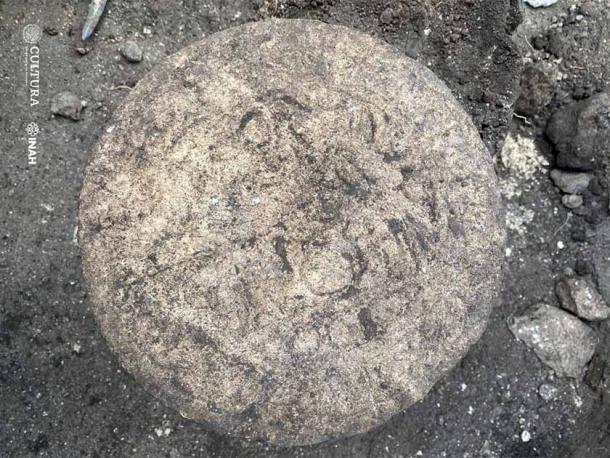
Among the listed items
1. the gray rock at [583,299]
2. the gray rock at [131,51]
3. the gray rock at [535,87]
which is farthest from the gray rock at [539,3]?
the gray rock at [131,51]

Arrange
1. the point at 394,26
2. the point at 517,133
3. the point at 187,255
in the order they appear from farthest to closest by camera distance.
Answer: the point at 517,133, the point at 394,26, the point at 187,255

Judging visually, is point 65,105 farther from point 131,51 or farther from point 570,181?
point 570,181

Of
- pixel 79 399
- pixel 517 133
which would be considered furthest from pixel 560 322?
pixel 79 399

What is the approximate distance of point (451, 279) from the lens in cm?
150

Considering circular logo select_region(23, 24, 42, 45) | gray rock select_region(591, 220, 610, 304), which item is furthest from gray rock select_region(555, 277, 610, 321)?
circular logo select_region(23, 24, 42, 45)

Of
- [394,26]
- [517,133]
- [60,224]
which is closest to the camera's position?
[394,26]

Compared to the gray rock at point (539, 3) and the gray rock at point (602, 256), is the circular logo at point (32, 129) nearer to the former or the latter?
the gray rock at point (539, 3)

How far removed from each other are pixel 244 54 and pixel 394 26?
62 centimetres

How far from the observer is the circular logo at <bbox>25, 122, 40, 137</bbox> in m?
2.00

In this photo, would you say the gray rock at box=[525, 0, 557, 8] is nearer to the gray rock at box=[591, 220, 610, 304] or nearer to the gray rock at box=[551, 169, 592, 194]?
the gray rock at box=[551, 169, 592, 194]

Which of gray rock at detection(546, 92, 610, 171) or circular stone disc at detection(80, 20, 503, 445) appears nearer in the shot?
circular stone disc at detection(80, 20, 503, 445)

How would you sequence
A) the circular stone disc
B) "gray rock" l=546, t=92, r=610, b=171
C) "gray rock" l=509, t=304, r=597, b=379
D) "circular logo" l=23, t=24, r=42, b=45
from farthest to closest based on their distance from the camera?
"gray rock" l=509, t=304, r=597, b=379 < "gray rock" l=546, t=92, r=610, b=171 < "circular logo" l=23, t=24, r=42, b=45 < the circular stone disc

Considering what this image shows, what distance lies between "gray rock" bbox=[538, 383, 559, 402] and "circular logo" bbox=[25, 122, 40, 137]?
2090 mm

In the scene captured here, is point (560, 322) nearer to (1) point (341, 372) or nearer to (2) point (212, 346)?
(1) point (341, 372)
